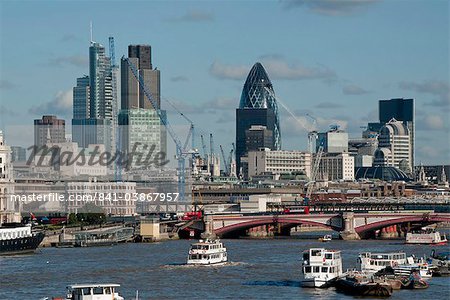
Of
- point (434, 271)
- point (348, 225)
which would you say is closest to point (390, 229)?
point (348, 225)

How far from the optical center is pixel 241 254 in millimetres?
109188

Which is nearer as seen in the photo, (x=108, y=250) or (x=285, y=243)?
(x=108, y=250)

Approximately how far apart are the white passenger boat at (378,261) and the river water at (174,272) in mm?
2716

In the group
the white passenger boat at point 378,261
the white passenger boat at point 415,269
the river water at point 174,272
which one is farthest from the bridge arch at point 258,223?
the white passenger boat at point 378,261

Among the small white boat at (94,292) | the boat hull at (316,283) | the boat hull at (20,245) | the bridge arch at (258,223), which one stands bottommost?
the boat hull at (316,283)

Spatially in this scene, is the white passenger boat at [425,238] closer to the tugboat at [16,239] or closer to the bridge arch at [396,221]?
the bridge arch at [396,221]

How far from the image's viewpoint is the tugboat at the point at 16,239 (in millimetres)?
106812

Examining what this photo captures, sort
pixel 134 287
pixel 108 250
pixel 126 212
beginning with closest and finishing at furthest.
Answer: pixel 134 287
pixel 108 250
pixel 126 212

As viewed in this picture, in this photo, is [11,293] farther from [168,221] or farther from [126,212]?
[126,212]

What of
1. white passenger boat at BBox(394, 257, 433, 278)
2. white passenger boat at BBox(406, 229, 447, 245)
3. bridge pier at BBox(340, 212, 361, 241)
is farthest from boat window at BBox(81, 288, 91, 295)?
bridge pier at BBox(340, 212, 361, 241)

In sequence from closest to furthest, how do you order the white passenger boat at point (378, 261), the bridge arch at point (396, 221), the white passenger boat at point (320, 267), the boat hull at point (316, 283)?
the boat hull at point (316, 283) < the white passenger boat at point (320, 267) < the white passenger boat at point (378, 261) < the bridge arch at point (396, 221)

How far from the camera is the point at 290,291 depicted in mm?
77062

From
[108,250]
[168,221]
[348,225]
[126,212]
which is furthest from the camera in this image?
[126,212]

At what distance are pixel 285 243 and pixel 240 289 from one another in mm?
50442
